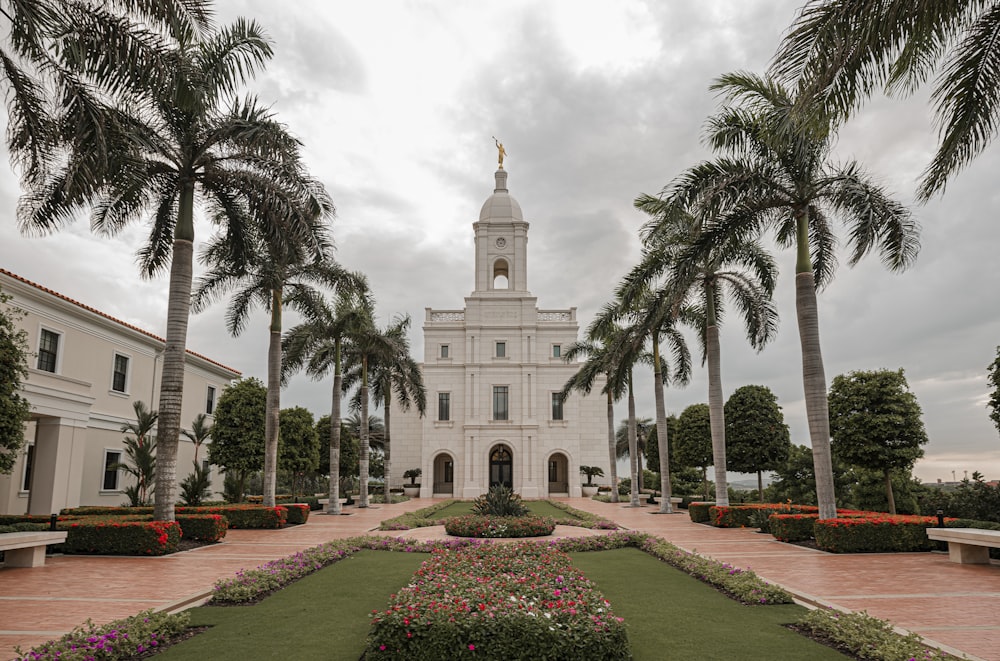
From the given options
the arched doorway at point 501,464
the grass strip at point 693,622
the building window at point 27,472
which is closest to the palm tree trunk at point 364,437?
the building window at point 27,472

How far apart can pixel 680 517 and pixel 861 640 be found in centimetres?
1895

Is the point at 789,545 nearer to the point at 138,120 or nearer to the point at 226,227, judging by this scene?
the point at 226,227

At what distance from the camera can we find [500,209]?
46.3 meters

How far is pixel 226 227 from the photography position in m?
17.0

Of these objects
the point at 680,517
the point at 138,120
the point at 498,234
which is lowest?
the point at 680,517

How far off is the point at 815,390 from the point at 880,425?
5570 mm

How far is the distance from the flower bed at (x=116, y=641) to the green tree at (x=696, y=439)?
29.0 metres

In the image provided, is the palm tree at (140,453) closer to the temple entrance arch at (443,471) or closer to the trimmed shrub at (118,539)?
the trimmed shrub at (118,539)

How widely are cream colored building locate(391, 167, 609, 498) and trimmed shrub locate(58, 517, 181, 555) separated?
2950 centimetres

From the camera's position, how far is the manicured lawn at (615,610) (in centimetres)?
655

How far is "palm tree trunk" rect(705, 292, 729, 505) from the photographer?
777 inches

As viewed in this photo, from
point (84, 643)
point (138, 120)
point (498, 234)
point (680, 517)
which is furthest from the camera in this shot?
point (498, 234)

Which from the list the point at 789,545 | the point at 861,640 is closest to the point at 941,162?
the point at 861,640

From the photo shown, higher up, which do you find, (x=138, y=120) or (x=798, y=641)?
(x=138, y=120)
